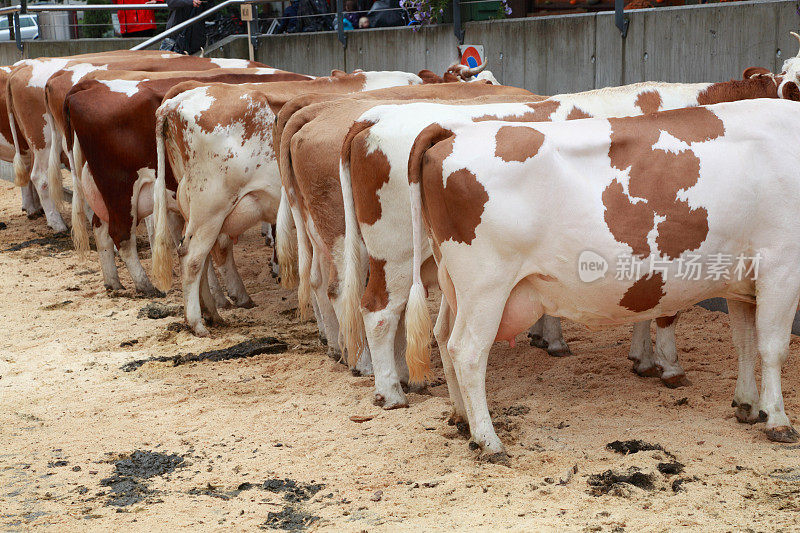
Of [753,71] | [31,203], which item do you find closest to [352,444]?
[753,71]

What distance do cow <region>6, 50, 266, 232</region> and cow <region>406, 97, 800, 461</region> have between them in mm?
7278

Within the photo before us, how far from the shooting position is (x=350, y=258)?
18.3 ft

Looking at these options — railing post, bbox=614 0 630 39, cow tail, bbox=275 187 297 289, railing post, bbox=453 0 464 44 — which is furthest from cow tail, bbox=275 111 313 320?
railing post, bbox=453 0 464 44

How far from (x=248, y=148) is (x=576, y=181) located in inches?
137

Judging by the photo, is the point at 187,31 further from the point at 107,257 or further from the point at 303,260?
the point at 303,260

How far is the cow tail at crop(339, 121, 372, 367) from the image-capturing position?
546cm

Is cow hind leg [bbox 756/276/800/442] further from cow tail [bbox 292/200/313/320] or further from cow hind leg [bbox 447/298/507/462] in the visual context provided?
cow tail [bbox 292/200/313/320]

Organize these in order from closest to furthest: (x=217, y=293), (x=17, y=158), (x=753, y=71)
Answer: (x=753, y=71), (x=217, y=293), (x=17, y=158)

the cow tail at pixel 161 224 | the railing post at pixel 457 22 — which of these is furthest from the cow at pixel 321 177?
the railing post at pixel 457 22

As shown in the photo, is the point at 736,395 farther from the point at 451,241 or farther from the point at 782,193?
the point at 451,241

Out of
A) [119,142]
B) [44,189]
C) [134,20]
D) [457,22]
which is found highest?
[134,20]

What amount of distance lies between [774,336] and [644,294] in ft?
2.65

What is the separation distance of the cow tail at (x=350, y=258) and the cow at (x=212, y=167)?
144cm

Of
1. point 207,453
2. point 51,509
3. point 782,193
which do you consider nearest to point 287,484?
point 207,453
